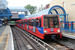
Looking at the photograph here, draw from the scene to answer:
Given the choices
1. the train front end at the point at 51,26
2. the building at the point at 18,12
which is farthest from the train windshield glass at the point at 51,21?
the building at the point at 18,12

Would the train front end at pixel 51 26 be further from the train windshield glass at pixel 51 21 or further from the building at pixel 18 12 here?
the building at pixel 18 12

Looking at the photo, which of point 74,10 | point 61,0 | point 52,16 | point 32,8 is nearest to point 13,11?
point 32,8

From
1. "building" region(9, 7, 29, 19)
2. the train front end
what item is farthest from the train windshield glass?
"building" region(9, 7, 29, 19)

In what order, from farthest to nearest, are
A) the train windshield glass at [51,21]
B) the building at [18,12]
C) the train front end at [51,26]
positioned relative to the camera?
the building at [18,12] → the train windshield glass at [51,21] → the train front end at [51,26]

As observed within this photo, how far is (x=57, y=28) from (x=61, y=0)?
12.9 metres

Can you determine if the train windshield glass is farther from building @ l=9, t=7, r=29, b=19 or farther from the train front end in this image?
building @ l=9, t=7, r=29, b=19

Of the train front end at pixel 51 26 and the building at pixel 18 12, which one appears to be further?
the building at pixel 18 12

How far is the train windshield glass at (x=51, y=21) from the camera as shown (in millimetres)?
11216

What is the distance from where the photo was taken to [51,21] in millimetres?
11367

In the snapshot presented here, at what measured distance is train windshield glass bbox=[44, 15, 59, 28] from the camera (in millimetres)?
11216

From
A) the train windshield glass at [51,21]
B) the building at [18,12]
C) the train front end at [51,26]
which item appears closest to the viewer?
the train front end at [51,26]

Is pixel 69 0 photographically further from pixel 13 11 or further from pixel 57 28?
pixel 13 11

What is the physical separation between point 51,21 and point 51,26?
0.50 meters

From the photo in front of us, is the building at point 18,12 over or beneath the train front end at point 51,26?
over
